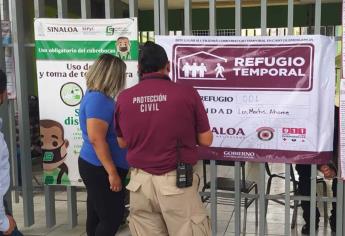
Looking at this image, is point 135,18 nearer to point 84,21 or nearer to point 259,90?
point 84,21

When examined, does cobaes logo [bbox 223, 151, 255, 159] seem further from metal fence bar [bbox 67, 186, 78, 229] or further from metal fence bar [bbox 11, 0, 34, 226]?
metal fence bar [bbox 11, 0, 34, 226]

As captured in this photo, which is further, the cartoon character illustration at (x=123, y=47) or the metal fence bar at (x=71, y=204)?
the metal fence bar at (x=71, y=204)

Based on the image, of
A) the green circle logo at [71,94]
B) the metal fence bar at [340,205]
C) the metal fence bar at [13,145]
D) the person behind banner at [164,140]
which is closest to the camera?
the person behind banner at [164,140]

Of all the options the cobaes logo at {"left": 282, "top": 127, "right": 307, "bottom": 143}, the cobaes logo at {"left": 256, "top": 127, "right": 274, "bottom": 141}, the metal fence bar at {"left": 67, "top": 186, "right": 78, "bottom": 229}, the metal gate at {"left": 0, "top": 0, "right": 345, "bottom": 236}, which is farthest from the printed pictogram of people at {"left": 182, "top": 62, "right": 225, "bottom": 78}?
the metal fence bar at {"left": 67, "top": 186, "right": 78, "bottom": 229}

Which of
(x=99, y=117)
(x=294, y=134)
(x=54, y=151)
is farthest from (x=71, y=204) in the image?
(x=294, y=134)

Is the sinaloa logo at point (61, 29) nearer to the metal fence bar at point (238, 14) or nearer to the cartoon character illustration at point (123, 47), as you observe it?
the cartoon character illustration at point (123, 47)

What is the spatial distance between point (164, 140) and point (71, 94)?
1775mm

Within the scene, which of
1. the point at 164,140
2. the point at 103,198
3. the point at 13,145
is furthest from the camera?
the point at 13,145

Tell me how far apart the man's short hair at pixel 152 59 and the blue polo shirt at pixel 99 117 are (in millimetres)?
589

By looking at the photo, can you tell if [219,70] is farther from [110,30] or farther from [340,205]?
[340,205]

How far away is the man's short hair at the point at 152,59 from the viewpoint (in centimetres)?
276

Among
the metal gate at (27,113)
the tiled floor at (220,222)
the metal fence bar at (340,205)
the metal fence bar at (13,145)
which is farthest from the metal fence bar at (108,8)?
the metal fence bar at (340,205)

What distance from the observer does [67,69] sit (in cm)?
423

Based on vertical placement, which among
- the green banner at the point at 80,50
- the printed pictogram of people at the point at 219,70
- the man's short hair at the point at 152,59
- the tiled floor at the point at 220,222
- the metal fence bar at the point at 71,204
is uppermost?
the green banner at the point at 80,50
